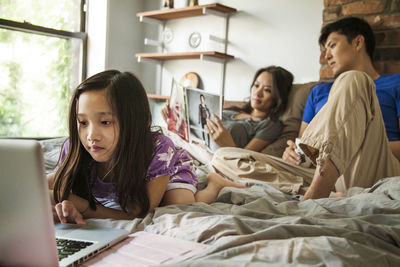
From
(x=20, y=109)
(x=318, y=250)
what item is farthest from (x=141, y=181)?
(x=20, y=109)

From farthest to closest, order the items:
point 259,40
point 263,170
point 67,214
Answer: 1. point 259,40
2. point 263,170
3. point 67,214

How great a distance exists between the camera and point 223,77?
290cm

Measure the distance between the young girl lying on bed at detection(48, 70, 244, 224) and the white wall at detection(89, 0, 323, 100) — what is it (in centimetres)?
158

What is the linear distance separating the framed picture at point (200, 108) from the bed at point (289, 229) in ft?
2.44

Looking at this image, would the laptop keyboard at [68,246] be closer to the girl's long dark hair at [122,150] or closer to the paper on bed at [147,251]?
the paper on bed at [147,251]

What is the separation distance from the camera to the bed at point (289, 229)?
2.09 ft

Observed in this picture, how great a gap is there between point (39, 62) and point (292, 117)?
201cm

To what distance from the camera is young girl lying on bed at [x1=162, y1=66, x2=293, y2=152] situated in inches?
78.0

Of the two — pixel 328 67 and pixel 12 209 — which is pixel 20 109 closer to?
pixel 328 67

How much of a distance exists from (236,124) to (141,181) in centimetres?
112

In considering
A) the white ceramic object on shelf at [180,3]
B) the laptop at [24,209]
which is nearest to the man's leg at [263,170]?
the laptop at [24,209]

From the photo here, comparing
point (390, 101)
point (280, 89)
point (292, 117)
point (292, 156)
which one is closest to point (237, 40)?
point (280, 89)

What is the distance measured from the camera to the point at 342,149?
1.27m

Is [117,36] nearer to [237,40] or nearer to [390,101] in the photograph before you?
[237,40]
